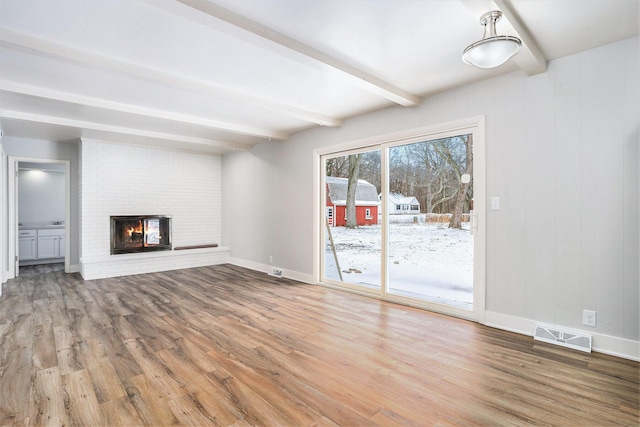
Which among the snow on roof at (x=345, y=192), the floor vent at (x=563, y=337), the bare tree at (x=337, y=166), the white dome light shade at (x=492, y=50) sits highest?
the white dome light shade at (x=492, y=50)

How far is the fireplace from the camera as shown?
20.1 feet

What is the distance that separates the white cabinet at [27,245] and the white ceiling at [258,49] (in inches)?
161

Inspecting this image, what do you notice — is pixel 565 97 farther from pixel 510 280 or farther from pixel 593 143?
pixel 510 280

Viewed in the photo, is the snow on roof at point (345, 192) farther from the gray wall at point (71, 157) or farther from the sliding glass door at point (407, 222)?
the gray wall at point (71, 157)

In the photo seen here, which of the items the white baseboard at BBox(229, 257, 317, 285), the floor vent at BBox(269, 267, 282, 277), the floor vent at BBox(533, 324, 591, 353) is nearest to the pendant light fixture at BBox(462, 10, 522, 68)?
the floor vent at BBox(533, 324, 591, 353)

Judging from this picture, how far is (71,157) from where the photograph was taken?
6312 mm

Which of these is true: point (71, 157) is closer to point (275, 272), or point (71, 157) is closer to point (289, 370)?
point (275, 272)

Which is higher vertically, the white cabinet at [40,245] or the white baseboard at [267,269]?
the white cabinet at [40,245]

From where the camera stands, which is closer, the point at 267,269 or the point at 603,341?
the point at 603,341

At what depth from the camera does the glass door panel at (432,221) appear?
3684 millimetres

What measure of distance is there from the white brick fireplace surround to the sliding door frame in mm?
3020

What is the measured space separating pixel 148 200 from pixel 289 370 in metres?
5.38

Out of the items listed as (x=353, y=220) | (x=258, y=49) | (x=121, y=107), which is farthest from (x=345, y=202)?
(x=121, y=107)

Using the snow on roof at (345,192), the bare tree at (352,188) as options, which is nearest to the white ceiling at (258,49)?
the bare tree at (352,188)
